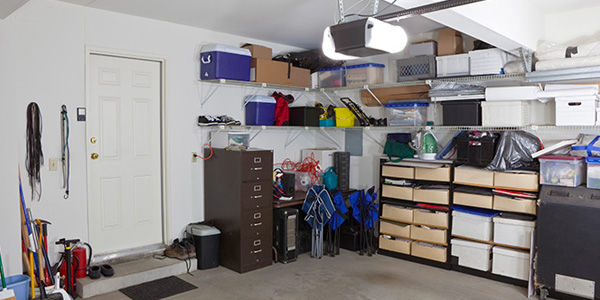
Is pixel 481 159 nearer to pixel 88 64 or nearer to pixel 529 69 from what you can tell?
pixel 529 69

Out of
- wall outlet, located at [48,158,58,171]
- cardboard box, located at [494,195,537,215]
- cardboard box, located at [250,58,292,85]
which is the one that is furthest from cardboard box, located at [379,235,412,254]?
wall outlet, located at [48,158,58,171]

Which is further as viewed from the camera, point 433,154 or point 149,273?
point 433,154

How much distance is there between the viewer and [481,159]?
463 centimetres

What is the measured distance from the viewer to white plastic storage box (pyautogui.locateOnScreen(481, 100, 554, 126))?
4445 mm

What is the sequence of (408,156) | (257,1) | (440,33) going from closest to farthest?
1. (257,1)
2. (440,33)
3. (408,156)

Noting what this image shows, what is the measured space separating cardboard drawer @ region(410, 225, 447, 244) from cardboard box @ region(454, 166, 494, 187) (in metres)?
0.61

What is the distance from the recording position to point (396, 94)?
552 centimetres

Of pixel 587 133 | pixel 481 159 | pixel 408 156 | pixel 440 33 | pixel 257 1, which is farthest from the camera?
pixel 408 156

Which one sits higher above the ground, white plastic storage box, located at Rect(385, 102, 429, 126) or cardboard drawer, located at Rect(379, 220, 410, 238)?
white plastic storage box, located at Rect(385, 102, 429, 126)

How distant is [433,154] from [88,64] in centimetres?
375

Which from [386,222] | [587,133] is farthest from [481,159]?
[386,222]

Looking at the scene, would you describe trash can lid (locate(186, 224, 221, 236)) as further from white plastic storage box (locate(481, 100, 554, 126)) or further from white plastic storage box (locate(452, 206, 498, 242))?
white plastic storage box (locate(481, 100, 554, 126))

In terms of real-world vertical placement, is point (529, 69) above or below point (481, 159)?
above

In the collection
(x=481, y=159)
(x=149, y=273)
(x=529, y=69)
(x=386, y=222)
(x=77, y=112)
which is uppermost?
(x=529, y=69)
